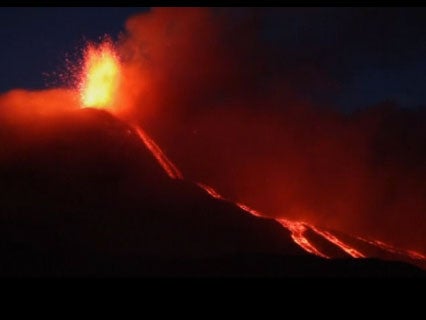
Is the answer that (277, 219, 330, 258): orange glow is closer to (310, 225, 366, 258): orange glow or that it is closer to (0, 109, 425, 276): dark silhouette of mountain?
(0, 109, 425, 276): dark silhouette of mountain

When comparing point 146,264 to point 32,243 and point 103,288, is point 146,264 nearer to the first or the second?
point 32,243

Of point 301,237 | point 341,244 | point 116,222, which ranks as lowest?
point 341,244

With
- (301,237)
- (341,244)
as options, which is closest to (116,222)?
(301,237)

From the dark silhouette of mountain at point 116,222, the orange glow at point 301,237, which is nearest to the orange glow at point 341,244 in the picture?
the orange glow at point 301,237

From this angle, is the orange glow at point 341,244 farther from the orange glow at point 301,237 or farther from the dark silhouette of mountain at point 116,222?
the dark silhouette of mountain at point 116,222

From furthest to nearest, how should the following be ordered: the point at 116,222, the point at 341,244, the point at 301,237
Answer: the point at 341,244
the point at 301,237
the point at 116,222

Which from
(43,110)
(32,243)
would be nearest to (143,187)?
(32,243)

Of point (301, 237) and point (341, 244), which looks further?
point (341, 244)

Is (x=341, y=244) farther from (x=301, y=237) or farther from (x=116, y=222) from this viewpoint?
(x=116, y=222)
